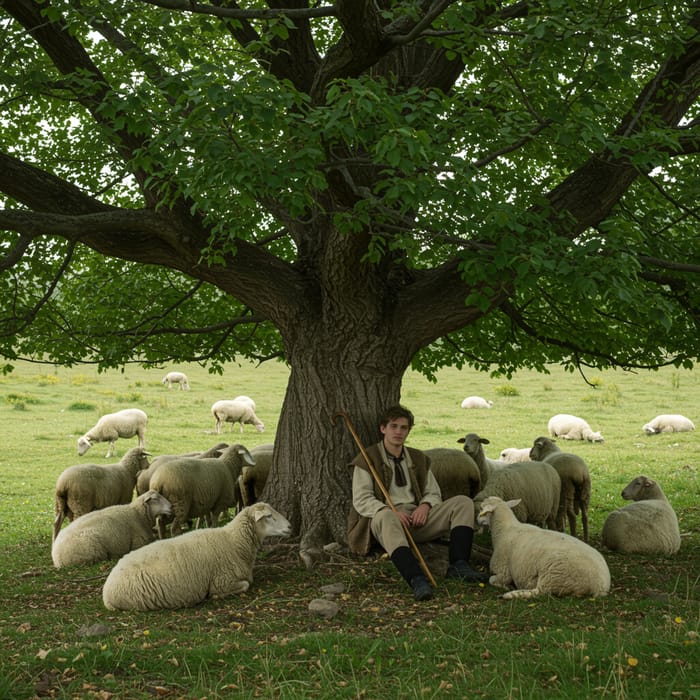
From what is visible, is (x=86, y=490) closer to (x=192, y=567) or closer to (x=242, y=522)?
(x=242, y=522)

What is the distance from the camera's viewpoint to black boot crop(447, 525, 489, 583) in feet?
26.3

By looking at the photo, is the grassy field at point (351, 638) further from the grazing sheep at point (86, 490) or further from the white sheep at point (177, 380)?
the white sheep at point (177, 380)

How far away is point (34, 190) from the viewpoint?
340 inches

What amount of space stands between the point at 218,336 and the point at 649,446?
14.9m

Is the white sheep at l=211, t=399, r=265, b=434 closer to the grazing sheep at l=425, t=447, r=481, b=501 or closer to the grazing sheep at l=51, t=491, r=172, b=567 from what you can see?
the grazing sheep at l=425, t=447, r=481, b=501

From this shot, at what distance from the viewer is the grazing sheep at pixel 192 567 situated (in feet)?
24.0

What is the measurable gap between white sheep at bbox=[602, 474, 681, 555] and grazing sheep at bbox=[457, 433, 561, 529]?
98 centimetres

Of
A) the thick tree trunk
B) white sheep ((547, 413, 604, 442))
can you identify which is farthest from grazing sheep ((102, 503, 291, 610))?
white sheep ((547, 413, 604, 442))

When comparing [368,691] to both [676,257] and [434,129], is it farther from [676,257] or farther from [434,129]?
[676,257]

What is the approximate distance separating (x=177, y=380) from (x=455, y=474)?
1003 inches

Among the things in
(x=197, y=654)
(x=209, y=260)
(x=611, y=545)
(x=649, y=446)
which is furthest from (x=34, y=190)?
(x=649, y=446)

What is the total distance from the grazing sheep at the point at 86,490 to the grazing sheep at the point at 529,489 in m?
4.84

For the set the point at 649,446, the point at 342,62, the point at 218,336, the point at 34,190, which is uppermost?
the point at 342,62

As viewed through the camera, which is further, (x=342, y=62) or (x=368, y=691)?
(x=342, y=62)
